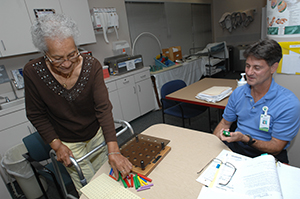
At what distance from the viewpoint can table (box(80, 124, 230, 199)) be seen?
0.85 meters

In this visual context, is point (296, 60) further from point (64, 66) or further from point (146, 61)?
point (146, 61)

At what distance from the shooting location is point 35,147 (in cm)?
160

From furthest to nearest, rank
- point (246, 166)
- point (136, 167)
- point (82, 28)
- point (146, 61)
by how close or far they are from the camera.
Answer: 1. point (146, 61)
2. point (82, 28)
3. point (136, 167)
4. point (246, 166)

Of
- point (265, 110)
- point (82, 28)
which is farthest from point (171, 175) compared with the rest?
point (82, 28)

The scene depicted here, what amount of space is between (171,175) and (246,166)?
38 centimetres

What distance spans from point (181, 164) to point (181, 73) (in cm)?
346

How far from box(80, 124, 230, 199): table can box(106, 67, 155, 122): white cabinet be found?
6.16 feet

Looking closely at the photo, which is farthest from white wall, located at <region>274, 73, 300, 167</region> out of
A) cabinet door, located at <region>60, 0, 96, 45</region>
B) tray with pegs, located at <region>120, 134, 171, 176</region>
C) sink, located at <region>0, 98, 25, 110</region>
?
sink, located at <region>0, 98, 25, 110</region>

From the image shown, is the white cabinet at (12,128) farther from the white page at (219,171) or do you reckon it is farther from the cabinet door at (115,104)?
the white page at (219,171)

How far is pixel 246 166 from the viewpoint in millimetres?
894

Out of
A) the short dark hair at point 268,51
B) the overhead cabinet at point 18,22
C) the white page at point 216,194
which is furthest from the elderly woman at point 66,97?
the overhead cabinet at point 18,22

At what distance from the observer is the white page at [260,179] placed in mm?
718

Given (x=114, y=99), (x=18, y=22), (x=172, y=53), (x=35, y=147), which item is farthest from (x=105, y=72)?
(x=172, y=53)

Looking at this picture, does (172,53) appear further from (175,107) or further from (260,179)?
(260,179)
